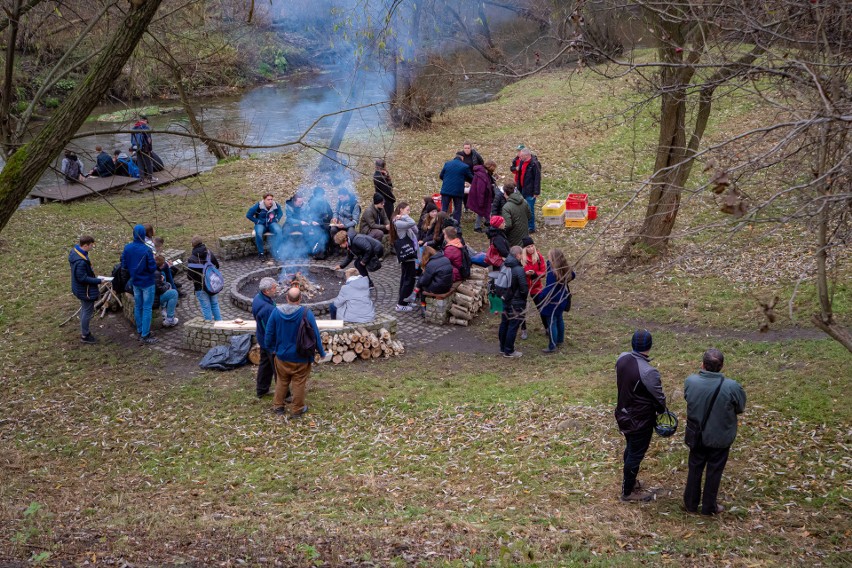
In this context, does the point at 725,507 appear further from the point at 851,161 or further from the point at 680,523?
the point at 851,161

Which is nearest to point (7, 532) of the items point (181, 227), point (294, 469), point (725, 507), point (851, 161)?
point (294, 469)

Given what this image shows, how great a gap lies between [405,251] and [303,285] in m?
1.97

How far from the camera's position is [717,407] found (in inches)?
269

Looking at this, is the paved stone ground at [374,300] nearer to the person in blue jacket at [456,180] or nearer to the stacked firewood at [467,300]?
the stacked firewood at [467,300]

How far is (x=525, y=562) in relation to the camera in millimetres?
6461

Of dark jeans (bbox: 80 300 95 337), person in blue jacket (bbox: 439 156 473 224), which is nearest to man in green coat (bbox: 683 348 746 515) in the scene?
dark jeans (bbox: 80 300 95 337)

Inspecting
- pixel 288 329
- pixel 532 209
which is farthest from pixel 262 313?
pixel 532 209

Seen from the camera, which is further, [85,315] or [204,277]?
[85,315]

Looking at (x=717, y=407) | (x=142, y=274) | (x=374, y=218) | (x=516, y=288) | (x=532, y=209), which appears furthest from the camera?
(x=532, y=209)

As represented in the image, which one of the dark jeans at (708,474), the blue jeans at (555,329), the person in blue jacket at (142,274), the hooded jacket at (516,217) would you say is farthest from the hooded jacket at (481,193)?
the dark jeans at (708,474)

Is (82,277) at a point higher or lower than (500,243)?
lower

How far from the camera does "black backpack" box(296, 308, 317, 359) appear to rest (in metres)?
9.56

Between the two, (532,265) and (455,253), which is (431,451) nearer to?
(532,265)

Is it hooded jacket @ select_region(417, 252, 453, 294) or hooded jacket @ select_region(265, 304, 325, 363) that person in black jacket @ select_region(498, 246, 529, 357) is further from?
hooded jacket @ select_region(265, 304, 325, 363)
